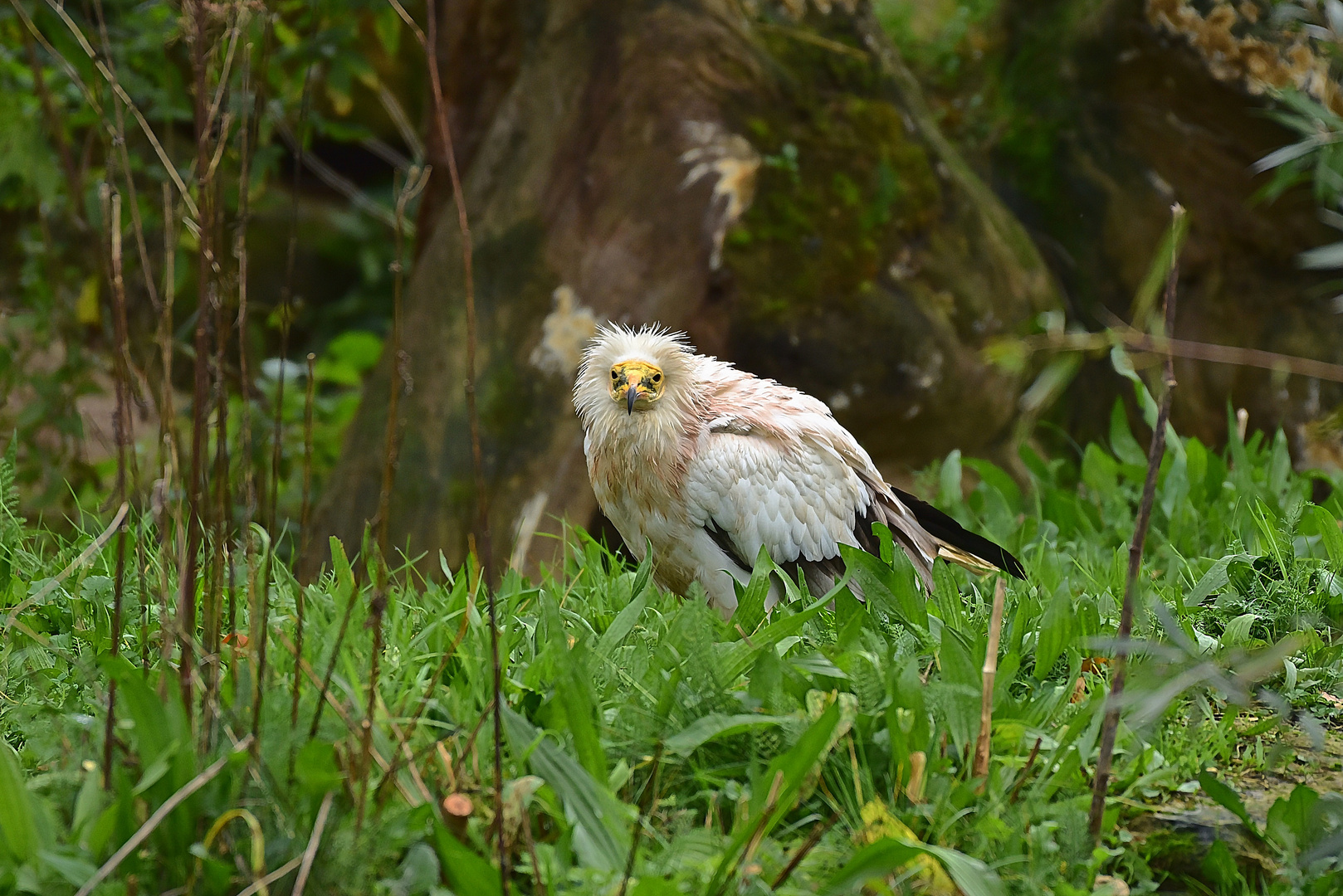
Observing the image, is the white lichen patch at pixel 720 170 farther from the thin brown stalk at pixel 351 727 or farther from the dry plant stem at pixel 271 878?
the dry plant stem at pixel 271 878

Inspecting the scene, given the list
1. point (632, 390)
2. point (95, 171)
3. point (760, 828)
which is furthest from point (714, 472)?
point (95, 171)

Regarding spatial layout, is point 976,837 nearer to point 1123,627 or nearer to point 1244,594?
point 1123,627

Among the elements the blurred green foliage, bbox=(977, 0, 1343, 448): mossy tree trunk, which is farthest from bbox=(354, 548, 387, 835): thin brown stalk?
bbox=(977, 0, 1343, 448): mossy tree trunk

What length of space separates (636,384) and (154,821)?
77.5 inches

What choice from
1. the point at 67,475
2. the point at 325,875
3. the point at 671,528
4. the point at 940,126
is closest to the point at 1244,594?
the point at 671,528

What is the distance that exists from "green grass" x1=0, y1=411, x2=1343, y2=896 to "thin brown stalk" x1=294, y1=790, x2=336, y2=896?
0.03m

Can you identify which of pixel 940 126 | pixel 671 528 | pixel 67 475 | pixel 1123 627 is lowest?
pixel 67 475

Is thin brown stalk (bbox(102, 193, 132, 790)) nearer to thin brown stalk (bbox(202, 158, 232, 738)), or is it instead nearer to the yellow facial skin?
thin brown stalk (bbox(202, 158, 232, 738))

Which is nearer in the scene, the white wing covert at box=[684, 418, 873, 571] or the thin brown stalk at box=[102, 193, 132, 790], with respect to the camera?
the thin brown stalk at box=[102, 193, 132, 790]

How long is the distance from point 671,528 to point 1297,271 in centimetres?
465

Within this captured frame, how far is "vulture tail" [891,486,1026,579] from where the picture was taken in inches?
137

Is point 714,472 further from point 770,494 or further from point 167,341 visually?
point 167,341

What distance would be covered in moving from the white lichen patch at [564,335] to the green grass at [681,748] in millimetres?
2176

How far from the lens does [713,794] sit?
6.89 ft
